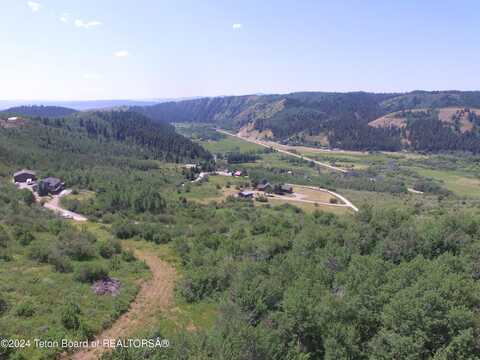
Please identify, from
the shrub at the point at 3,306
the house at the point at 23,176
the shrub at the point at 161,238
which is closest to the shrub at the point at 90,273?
the shrub at the point at 3,306

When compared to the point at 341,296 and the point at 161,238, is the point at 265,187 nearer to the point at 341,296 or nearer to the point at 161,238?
the point at 161,238

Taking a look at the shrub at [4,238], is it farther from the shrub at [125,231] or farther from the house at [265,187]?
the house at [265,187]

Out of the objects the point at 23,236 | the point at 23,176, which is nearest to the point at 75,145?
the point at 23,176

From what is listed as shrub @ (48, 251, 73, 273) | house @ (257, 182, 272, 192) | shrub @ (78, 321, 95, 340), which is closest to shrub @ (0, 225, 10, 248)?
shrub @ (48, 251, 73, 273)

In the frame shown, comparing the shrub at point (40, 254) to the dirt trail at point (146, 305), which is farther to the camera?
the shrub at point (40, 254)

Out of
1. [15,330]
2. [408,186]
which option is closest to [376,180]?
[408,186]

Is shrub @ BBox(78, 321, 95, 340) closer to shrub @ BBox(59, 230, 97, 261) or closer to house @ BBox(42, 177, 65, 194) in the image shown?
shrub @ BBox(59, 230, 97, 261)
